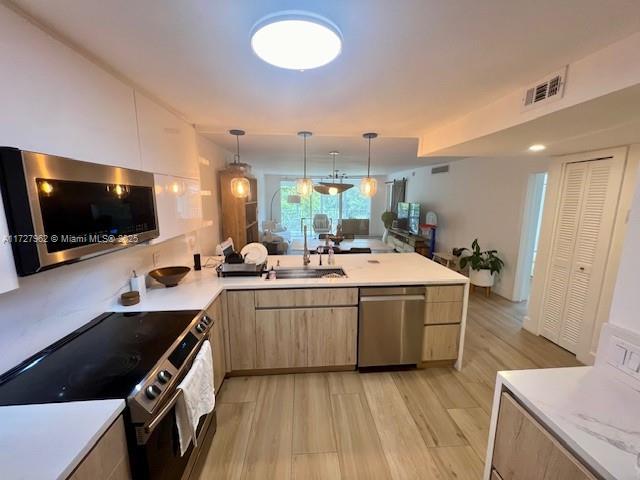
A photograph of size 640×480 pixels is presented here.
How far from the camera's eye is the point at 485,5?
91 centimetres

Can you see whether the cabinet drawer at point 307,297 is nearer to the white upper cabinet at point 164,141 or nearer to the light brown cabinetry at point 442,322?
the light brown cabinetry at point 442,322

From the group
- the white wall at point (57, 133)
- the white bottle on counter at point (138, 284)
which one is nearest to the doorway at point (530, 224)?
the white wall at point (57, 133)

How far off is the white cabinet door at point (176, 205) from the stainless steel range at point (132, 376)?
607 millimetres

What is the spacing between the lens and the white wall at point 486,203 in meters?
3.79

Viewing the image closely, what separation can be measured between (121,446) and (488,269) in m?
4.68

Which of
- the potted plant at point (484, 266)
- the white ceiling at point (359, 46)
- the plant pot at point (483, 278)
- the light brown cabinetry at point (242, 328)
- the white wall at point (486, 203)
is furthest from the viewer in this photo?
the plant pot at point (483, 278)

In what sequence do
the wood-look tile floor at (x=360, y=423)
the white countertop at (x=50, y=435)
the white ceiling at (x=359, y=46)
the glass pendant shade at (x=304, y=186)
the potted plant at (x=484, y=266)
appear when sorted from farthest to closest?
1. the potted plant at (x=484, y=266)
2. the glass pendant shade at (x=304, y=186)
3. the wood-look tile floor at (x=360, y=423)
4. the white ceiling at (x=359, y=46)
5. the white countertop at (x=50, y=435)

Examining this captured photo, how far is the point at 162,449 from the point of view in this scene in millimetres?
1127

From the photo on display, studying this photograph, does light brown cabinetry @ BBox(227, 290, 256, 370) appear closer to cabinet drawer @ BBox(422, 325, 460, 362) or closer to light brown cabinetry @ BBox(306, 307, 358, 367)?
light brown cabinetry @ BBox(306, 307, 358, 367)

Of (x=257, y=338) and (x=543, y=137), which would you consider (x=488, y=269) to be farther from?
(x=257, y=338)

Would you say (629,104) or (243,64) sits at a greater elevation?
(243,64)

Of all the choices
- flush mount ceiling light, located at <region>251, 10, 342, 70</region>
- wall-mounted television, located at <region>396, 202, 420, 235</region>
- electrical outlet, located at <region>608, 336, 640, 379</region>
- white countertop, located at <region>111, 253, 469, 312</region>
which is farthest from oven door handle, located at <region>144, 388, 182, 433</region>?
wall-mounted television, located at <region>396, 202, 420, 235</region>

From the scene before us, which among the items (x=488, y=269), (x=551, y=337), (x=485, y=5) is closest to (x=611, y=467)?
(x=485, y=5)

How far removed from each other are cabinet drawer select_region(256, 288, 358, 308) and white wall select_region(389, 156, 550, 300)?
3047mm
